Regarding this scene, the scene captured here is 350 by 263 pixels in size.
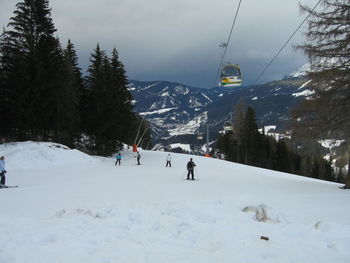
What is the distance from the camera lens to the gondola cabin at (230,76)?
891 inches

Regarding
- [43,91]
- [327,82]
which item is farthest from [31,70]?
[327,82]

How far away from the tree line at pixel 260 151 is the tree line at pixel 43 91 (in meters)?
29.3

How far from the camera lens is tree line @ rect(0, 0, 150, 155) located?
29531mm

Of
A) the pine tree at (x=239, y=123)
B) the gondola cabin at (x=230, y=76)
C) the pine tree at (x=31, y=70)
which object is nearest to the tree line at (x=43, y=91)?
A: the pine tree at (x=31, y=70)

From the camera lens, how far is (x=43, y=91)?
3166cm

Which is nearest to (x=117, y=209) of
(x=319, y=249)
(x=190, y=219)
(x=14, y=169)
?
(x=190, y=219)

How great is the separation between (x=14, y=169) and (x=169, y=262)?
2160 centimetres

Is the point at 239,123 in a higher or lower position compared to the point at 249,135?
higher

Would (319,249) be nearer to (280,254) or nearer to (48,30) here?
(280,254)

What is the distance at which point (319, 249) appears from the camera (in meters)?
6.17

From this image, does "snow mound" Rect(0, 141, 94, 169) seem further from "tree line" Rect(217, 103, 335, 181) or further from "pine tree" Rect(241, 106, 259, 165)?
"tree line" Rect(217, 103, 335, 181)

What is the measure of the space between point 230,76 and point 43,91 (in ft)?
68.1

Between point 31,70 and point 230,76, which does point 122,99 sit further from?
point 230,76

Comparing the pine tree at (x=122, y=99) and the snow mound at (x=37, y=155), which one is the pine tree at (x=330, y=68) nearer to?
the snow mound at (x=37, y=155)
